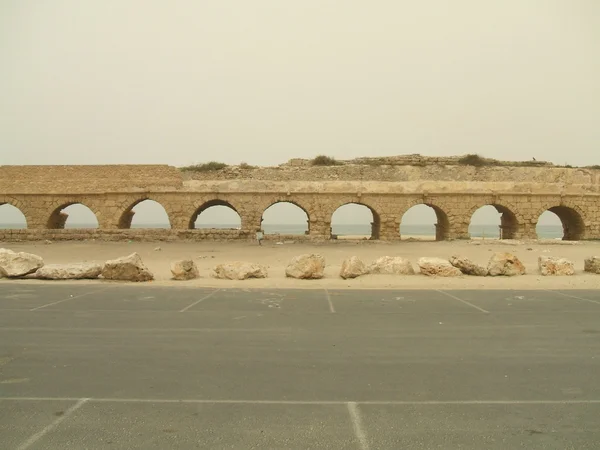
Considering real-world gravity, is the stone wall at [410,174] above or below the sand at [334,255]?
above

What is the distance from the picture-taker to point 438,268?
33.6ft

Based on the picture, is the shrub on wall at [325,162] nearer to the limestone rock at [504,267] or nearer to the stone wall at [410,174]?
the stone wall at [410,174]

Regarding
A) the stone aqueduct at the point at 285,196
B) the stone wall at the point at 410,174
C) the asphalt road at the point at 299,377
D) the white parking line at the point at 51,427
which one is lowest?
the asphalt road at the point at 299,377

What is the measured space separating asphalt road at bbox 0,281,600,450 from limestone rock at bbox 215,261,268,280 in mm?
3374

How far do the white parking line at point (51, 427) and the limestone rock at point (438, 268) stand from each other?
8623 millimetres

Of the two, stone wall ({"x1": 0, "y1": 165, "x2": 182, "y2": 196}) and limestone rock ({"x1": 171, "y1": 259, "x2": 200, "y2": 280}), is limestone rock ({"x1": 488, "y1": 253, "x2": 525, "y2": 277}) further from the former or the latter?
stone wall ({"x1": 0, "y1": 165, "x2": 182, "y2": 196})

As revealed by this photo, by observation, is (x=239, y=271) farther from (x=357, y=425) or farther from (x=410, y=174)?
(x=410, y=174)

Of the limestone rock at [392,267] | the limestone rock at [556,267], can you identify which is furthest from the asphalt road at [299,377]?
the limestone rock at [556,267]

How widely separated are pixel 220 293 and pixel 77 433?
5426mm

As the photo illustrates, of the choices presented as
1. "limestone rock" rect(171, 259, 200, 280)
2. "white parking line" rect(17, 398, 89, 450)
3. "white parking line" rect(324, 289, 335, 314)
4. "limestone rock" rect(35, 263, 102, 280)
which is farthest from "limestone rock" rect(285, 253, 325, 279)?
"white parking line" rect(17, 398, 89, 450)

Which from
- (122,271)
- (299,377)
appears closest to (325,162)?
(122,271)

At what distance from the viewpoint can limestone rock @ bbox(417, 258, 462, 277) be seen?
33.6 ft

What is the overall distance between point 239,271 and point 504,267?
663cm

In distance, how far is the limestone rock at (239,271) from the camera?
32.7 feet
